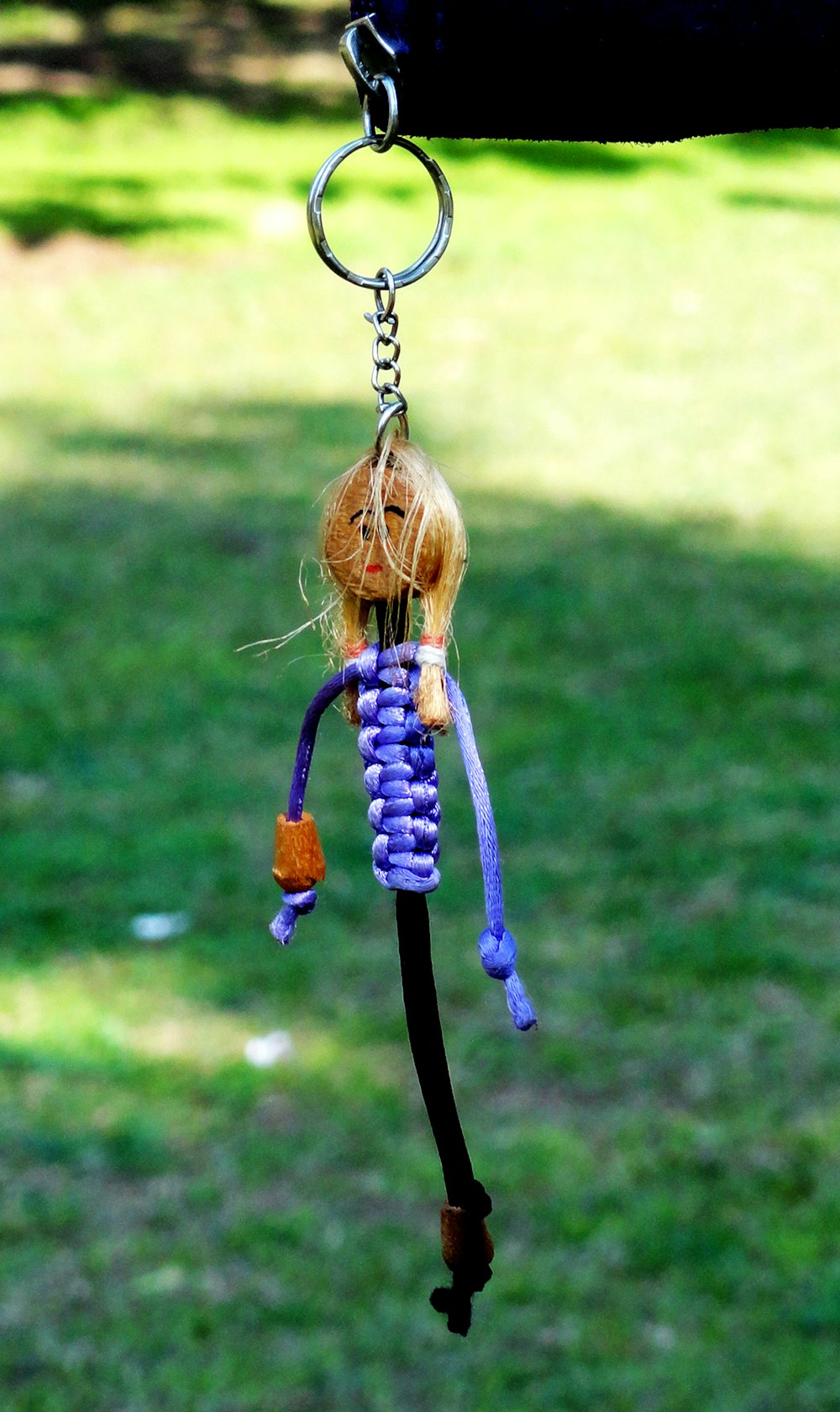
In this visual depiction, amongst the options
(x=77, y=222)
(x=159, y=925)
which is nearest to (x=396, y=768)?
(x=159, y=925)

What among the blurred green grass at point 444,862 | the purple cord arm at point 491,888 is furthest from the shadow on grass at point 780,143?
the purple cord arm at point 491,888

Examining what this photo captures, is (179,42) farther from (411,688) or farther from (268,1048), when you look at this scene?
(411,688)

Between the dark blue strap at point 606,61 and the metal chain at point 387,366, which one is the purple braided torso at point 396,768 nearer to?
the metal chain at point 387,366

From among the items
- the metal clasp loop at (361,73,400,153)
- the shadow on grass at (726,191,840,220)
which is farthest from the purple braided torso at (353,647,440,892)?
the shadow on grass at (726,191,840,220)

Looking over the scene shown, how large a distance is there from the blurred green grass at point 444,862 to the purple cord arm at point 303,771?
2.09m

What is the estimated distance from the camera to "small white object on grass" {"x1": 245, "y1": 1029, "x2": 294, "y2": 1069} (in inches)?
153

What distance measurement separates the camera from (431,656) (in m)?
1.16

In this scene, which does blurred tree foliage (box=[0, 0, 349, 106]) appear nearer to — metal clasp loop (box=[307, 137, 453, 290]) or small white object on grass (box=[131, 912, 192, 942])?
small white object on grass (box=[131, 912, 192, 942])

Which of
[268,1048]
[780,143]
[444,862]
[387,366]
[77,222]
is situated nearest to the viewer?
[387,366]

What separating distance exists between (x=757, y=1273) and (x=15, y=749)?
2893 mm

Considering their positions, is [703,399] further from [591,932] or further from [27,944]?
[27,944]

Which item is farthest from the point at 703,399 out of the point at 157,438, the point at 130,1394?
the point at 130,1394

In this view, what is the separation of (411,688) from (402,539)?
0.34ft

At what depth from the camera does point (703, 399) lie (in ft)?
26.1
